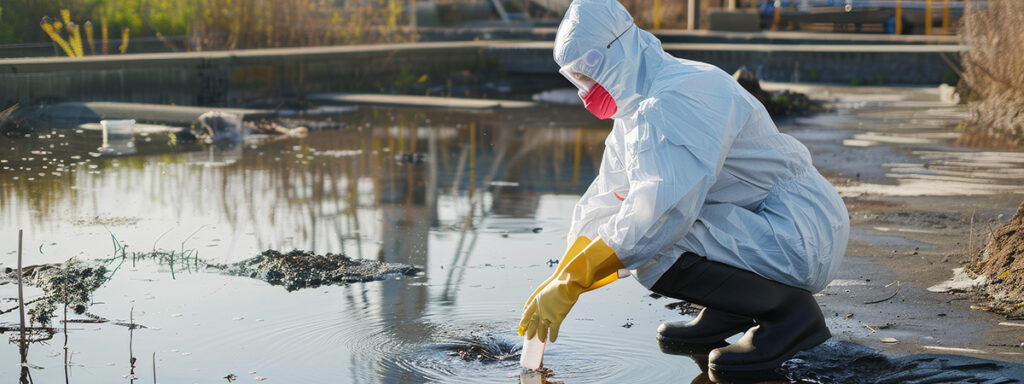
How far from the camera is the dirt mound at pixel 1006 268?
4535mm

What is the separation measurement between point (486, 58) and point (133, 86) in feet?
22.4

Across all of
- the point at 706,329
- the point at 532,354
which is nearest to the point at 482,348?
the point at 532,354

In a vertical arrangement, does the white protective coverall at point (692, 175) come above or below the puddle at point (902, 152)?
above

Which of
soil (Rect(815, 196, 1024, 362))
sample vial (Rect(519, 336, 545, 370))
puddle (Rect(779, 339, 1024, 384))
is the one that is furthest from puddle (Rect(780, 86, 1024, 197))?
sample vial (Rect(519, 336, 545, 370))

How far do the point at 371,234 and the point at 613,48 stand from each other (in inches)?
110

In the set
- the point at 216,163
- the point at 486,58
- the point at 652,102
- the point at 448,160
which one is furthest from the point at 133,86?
the point at 652,102

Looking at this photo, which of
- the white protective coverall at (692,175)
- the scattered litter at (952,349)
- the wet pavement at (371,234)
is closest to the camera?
the white protective coverall at (692,175)

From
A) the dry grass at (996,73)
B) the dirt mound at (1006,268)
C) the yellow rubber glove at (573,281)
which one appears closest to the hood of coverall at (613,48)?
the yellow rubber glove at (573,281)

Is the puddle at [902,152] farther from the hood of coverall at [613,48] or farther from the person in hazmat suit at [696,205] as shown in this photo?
the hood of coverall at [613,48]

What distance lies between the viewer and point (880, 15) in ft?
89.5

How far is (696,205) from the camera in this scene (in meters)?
3.66

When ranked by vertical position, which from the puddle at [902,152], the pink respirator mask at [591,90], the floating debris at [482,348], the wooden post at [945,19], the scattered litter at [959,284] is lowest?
the floating debris at [482,348]

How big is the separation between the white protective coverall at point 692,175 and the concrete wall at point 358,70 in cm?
901

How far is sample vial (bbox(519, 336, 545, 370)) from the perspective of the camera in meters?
3.90
